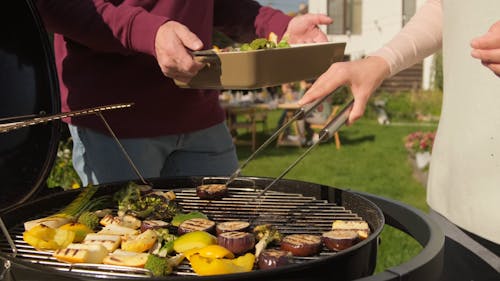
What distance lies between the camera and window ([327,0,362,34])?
19.5 metres

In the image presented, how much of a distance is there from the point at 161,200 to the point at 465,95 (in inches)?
35.7

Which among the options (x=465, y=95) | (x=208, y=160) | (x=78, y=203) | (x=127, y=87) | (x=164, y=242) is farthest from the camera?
(x=208, y=160)

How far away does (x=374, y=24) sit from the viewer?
19.6m

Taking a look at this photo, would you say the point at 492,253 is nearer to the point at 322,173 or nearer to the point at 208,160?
the point at 208,160

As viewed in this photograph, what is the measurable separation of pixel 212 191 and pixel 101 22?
2.02ft

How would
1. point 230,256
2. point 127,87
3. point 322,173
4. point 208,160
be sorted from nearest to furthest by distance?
point 230,256 → point 127,87 → point 208,160 → point 322,173

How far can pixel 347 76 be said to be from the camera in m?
1.59

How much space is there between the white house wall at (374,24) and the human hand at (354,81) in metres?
17.8

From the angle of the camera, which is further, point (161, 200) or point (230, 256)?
point (161, 200)

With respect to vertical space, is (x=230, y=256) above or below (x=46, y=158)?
below

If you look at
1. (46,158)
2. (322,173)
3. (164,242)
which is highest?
(46,158)

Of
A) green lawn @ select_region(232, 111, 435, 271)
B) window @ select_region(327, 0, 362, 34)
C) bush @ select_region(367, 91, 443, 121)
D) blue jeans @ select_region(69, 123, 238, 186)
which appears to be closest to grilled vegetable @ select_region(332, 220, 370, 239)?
blue jeans @ select_region(69, 123, 238, 186)

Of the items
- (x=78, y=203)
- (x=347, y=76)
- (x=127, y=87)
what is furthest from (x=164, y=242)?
(x=127, y=87)

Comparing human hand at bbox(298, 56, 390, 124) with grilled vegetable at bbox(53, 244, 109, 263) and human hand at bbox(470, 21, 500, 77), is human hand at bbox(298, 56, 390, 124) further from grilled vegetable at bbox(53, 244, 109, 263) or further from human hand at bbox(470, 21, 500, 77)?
grilled vegetable at bbox(53, 244, 109, 263)
